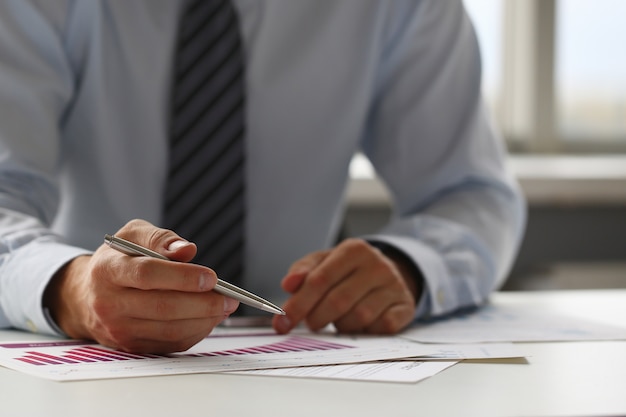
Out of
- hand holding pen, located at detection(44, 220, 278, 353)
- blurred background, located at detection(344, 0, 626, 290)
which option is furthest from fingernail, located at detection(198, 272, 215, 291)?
blurred background, located at detection(344, 0, 626, 290)

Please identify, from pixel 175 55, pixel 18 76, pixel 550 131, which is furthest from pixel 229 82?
pixel 550 131

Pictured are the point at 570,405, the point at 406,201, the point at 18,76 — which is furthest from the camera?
the point at 406,201

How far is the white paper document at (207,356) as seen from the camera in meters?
0.65

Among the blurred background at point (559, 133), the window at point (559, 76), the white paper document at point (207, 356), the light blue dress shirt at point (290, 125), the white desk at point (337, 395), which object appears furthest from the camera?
the window at point (559, 76)

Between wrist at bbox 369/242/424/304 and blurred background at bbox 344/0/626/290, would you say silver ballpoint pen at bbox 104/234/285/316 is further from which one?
blurred background at bbox 344/0/626/290

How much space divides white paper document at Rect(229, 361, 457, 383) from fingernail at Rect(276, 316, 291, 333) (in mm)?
191

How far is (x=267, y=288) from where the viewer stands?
1.27 metres

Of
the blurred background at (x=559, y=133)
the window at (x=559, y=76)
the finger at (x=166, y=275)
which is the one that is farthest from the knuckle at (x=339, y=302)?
the window at (x=559, y=76)

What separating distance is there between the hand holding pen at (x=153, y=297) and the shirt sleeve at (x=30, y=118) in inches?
8.2

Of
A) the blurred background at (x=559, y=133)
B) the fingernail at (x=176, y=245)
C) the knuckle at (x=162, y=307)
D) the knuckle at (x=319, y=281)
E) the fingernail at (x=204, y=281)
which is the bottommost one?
the blurred background at (x=559, y=133)

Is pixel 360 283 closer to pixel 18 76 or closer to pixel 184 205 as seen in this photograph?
pixel 184 205

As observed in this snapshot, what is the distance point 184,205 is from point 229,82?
0.57 ft

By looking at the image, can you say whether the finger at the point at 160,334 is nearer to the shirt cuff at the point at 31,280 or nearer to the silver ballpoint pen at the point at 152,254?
the silver ballpoint pen at the point at 152,254

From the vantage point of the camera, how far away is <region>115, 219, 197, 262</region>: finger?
2.28ft
